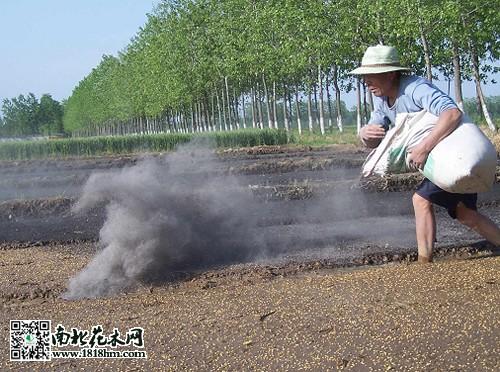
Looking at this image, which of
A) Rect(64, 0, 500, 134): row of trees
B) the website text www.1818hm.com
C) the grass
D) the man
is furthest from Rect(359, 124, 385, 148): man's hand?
the grass

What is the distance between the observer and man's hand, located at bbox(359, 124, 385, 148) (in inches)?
191

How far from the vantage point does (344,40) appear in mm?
30453

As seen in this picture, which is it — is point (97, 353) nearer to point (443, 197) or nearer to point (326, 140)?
point (443, 197)

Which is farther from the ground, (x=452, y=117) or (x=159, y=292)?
(x=452, y=117)

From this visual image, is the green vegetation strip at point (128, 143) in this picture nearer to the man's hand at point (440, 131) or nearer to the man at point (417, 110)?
the man at point (417, 110)

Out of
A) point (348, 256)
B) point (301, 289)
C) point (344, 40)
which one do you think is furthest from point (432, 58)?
point (301, 289)

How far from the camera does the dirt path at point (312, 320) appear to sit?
3176 mm

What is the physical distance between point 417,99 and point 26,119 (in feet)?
444

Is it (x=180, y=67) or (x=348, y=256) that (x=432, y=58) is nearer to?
(x=180, y=67)

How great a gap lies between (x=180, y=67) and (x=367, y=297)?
46.8 m

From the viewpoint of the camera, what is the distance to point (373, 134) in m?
4.84

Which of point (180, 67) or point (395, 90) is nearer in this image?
point (395, 90)

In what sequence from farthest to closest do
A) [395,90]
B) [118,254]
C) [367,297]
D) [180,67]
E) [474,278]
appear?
[180,67] < [118,254] < [395,90] < [474,278] < [367,297]

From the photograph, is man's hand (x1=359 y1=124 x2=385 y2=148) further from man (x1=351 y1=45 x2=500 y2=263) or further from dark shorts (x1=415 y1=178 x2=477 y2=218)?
dark shorts (x1=415 y1=178 x2=477 y2=218)
